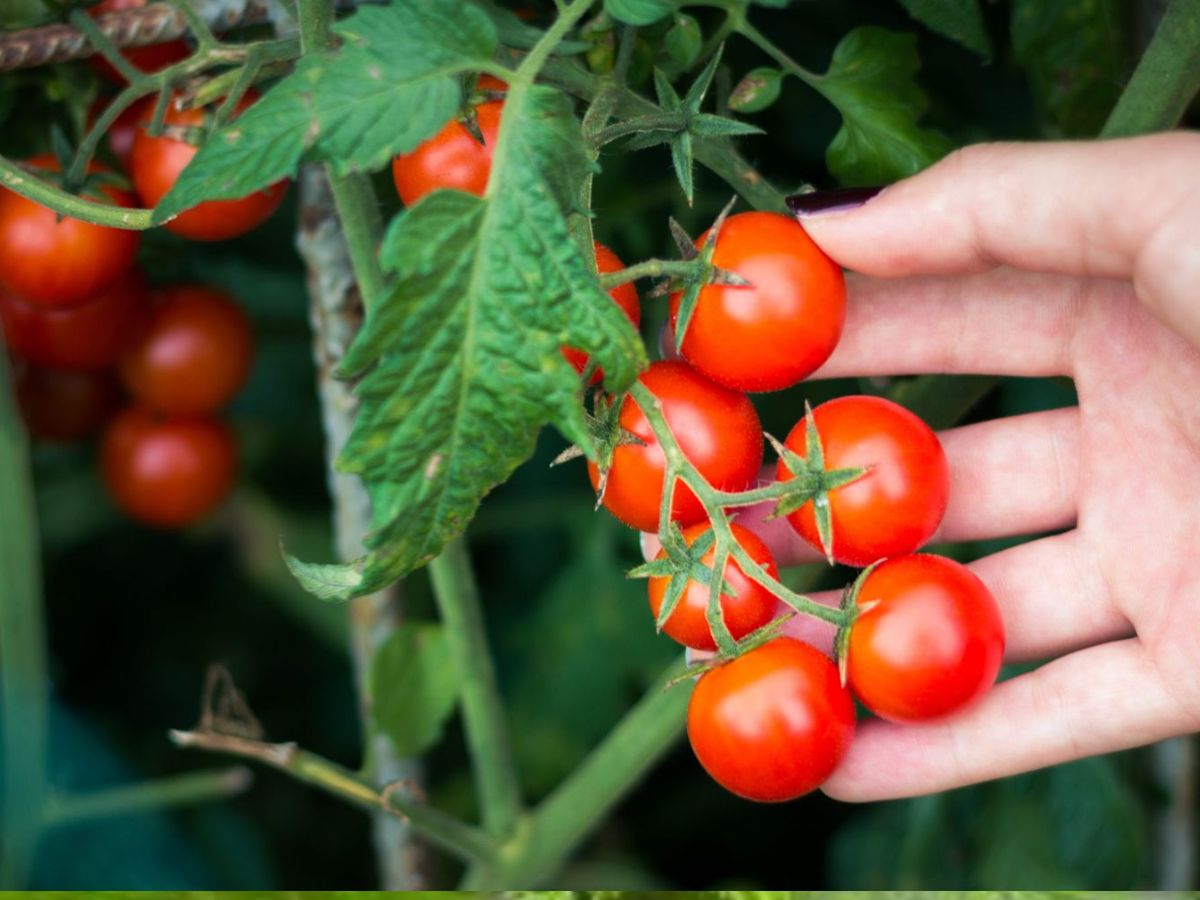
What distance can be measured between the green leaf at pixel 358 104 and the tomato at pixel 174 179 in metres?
0.20

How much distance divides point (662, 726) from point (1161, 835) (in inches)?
25.1

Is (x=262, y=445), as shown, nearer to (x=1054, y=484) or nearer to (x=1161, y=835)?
(x=1054, y=484)

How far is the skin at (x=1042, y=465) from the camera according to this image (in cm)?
64

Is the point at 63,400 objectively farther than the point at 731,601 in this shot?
Yes

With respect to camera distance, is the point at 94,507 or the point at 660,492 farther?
the point at 94,507

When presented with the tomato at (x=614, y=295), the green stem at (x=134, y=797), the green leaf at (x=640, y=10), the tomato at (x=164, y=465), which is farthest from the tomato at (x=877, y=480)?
the tomato at (x=164, y=465)

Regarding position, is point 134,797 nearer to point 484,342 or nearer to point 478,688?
point 478,688

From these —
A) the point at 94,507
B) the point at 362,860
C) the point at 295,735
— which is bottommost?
the point at 362,860

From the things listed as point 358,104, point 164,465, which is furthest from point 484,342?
point 164,465

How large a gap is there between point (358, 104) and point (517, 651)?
0.71m

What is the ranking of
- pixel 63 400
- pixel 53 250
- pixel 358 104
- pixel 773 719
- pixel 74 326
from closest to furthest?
pixel 358 104 < pixel 773 719 < pixel 53 250 < pixel 74 326 < pixel 63 400

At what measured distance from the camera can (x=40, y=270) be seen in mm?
752

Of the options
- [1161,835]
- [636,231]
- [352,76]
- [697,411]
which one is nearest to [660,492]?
[697,411]

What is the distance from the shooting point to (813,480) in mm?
617
